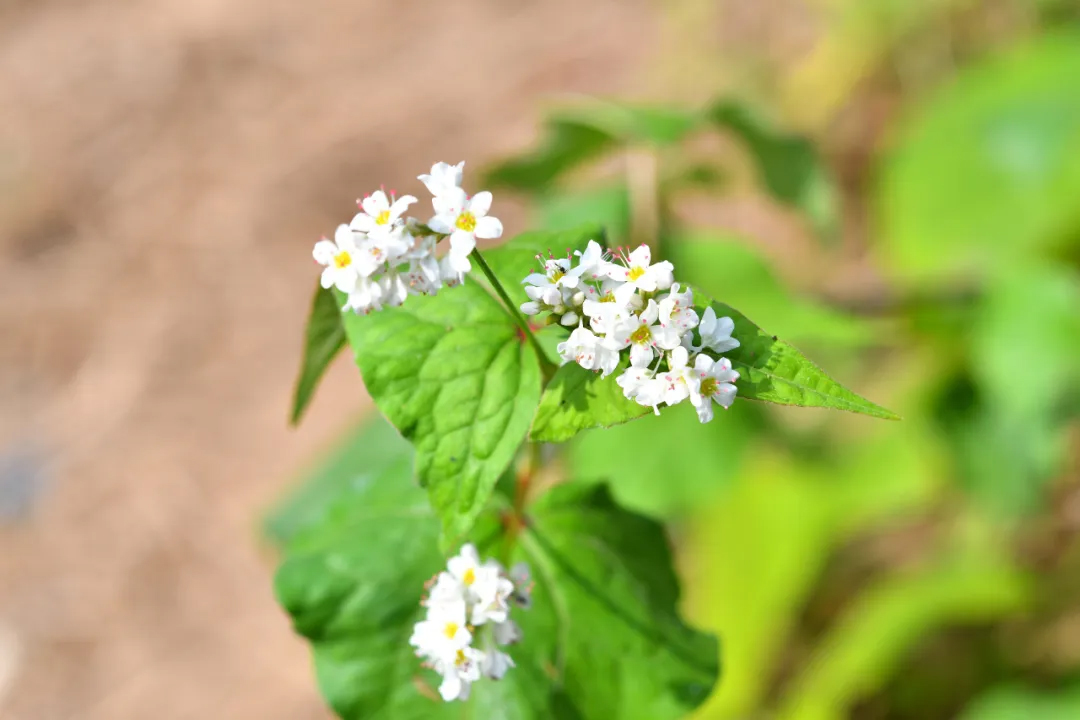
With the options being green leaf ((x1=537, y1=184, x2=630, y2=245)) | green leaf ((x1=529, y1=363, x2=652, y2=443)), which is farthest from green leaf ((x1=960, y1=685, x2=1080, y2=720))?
green leaf ((x1=529, y1=363, x2=652, y2=443))

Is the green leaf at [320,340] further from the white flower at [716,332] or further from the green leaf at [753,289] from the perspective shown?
the green leaf at [753,289]

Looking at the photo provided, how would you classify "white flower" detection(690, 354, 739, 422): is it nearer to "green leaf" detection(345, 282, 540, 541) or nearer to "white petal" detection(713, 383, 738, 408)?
"white petal" detection(713, 383, 738, 408)

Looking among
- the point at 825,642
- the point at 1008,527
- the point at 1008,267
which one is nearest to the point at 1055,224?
the point at 1008,267

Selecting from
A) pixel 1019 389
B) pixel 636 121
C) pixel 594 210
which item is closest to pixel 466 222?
pixel 636 121

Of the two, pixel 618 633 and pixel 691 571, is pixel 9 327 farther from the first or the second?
pixel 618 633

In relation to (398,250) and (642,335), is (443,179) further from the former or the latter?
(642,335)

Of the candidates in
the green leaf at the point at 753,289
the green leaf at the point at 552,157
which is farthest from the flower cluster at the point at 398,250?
the green leaf at the point at 552,157
